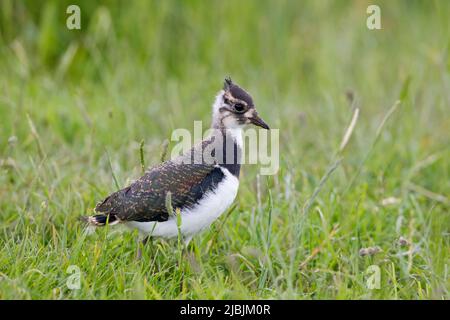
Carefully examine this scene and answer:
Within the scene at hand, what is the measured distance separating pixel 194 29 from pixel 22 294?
5.19 metres

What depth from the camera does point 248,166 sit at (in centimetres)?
665

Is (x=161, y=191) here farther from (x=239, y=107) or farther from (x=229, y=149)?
(x=239, y=107)

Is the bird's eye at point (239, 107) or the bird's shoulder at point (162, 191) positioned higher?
the bird's eye at point (239, 107)

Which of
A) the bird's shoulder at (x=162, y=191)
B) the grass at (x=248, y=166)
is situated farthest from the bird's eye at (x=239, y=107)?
the grass at (x=248, y=166)

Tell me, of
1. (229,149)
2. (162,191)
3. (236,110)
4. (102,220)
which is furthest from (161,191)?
(236,110)

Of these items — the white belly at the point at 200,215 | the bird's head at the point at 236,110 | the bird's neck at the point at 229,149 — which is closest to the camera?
the white belly at the point at 200,215

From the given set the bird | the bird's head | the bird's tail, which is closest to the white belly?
the bird

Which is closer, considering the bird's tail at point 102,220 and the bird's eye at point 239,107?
the bird's tail at point 102,220

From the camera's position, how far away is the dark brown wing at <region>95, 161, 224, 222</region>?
4703 mm

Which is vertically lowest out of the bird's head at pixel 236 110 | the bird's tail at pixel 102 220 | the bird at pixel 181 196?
the bird's tail at pixel 102 220

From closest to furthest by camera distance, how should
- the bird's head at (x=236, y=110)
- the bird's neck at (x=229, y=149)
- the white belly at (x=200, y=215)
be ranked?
the white belly at (x=200, y=215)
the bird's neck at (x=229, y=149)
the bird's head at (x=236, y=110)

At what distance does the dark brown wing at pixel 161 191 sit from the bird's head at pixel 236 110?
437 millimetres

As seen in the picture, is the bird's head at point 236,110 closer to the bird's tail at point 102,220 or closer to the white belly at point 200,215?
the white belly at point 200,215

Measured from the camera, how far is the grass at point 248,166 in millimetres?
4695
